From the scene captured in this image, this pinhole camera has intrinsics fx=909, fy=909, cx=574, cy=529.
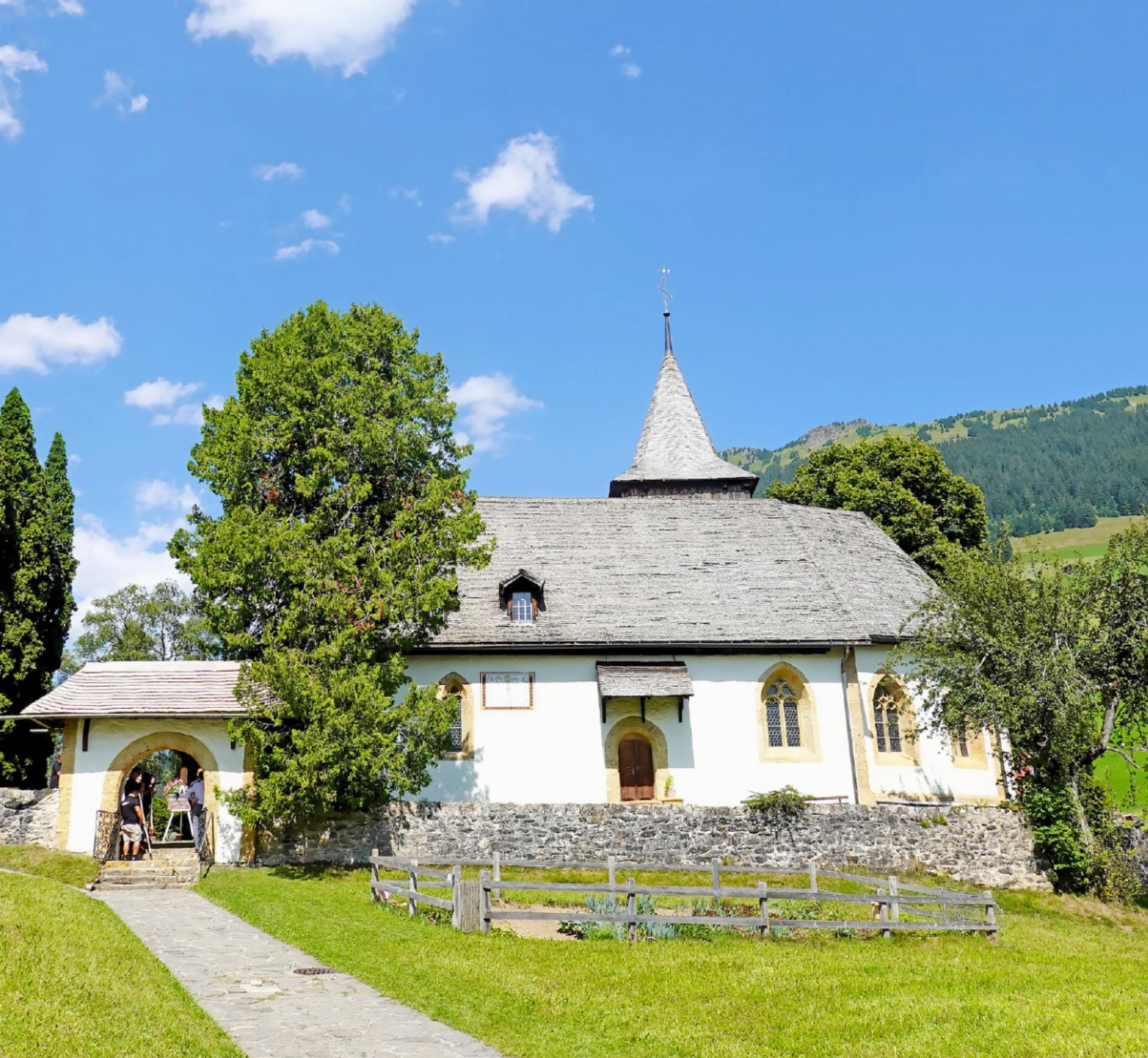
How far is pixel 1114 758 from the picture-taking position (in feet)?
144

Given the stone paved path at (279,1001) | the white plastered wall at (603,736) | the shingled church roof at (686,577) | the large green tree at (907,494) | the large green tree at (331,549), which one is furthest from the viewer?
the large green tree at (907,494)

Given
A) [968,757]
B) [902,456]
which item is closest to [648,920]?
[968,757]

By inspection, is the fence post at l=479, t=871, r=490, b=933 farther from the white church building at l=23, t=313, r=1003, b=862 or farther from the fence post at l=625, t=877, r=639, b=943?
the white church building at l=23, t=313, r=1003, b=862

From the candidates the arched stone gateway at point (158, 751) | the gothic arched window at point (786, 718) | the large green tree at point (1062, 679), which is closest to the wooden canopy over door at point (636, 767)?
the gothic arched window at point (786, 718)

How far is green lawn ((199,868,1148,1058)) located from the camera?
29.6ft

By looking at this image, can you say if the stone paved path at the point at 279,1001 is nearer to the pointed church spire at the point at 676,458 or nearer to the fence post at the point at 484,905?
the fence post at the point at 484,905

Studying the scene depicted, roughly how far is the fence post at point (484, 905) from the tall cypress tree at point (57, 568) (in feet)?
58.8

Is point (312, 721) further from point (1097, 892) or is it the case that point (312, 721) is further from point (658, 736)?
point (1097, 892)

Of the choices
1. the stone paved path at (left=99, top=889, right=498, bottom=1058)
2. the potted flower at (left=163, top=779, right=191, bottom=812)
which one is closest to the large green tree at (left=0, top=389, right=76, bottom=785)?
the potted flower at (left=163, top=779, right=191, bottom=812)

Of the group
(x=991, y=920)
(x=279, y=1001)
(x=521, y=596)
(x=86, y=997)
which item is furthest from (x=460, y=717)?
(x=86, y=997)

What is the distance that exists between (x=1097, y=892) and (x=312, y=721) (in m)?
18.0

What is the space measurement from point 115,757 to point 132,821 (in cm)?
147

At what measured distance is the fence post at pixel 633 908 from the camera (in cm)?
1393

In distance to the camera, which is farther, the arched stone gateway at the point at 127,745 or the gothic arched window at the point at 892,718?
the gothic arched window at the point at 892,718
